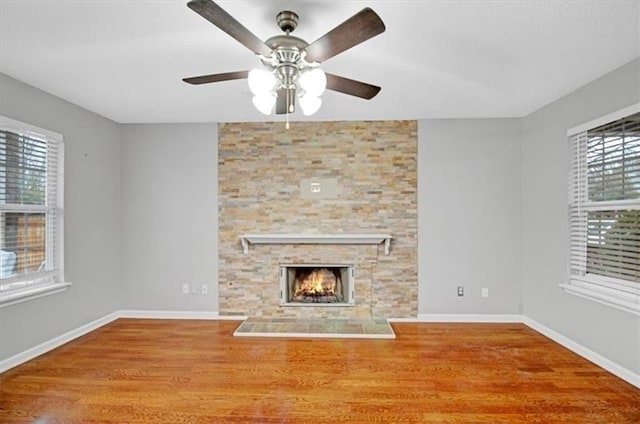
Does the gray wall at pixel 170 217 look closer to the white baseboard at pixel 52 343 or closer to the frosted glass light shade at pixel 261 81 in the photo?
the white baseboard at pixel 52 343

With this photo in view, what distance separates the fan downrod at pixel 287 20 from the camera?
194 centimetres

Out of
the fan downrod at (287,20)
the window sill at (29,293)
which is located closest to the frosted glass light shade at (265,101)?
Answer: the fan downrod at (287,20)

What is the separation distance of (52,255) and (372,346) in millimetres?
3213

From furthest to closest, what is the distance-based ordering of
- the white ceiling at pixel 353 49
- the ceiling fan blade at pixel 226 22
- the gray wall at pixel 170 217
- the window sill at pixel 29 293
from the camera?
the gray wall at pixel 170 217 → the window sill at pixel 29 293 → the white ceiling at pixel 353 49 → the ceiling fan blade at pixel 226 22

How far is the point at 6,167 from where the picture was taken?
9.72ft

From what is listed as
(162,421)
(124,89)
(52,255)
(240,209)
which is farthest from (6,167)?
(162,421)

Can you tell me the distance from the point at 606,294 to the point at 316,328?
262 cm

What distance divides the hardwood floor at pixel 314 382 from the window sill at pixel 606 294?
0.55 m

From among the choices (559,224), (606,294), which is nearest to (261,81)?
(606,294)

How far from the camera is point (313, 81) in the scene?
6.15ft

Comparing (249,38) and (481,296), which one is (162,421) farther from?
(481,296)

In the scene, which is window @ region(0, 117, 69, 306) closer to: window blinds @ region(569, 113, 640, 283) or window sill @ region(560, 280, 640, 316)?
window sill @ region(560, 280, 640, 316)

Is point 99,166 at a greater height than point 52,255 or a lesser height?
greater

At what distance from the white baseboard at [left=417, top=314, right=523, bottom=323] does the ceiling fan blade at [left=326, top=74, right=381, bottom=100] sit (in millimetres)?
2872
